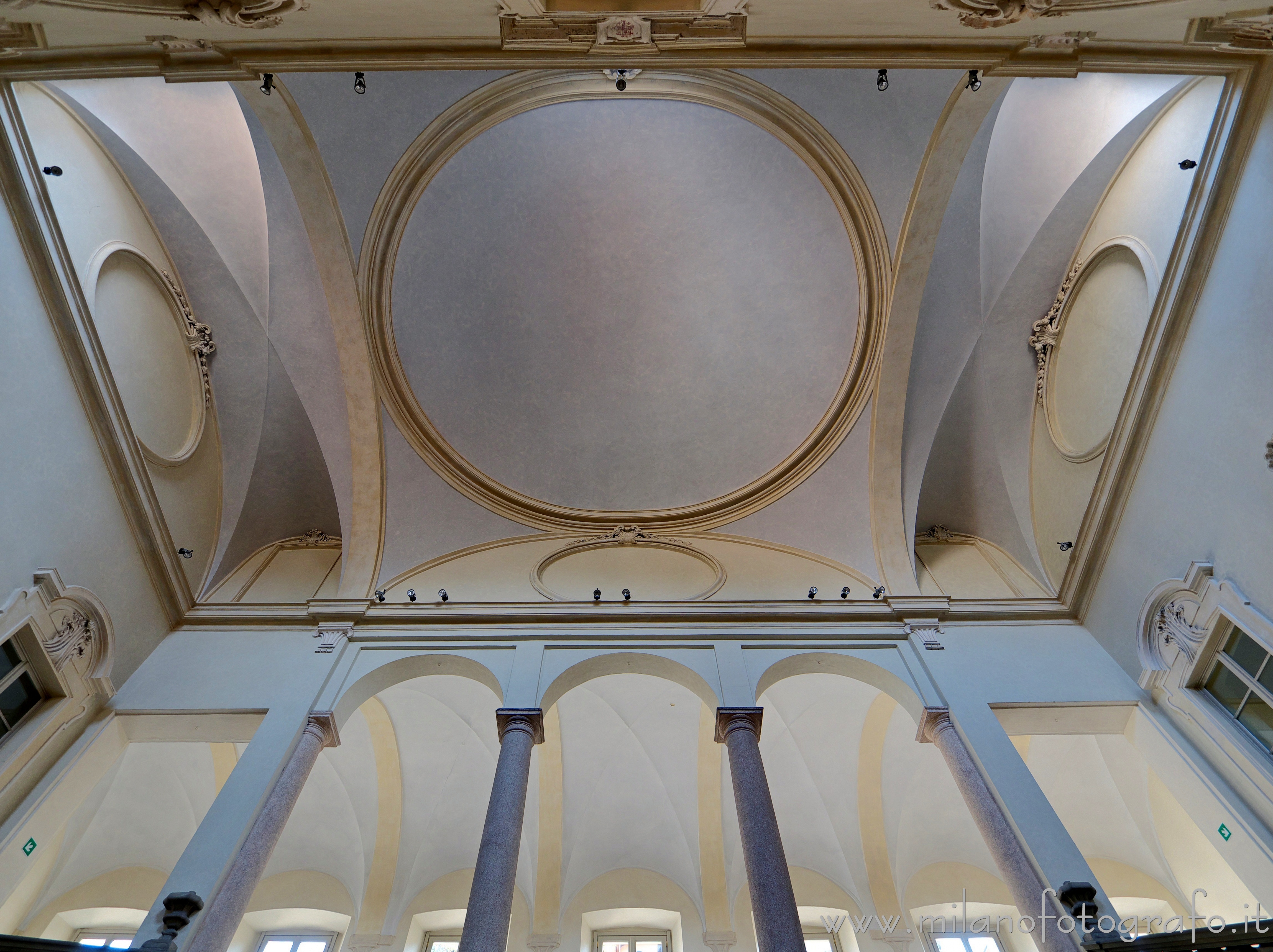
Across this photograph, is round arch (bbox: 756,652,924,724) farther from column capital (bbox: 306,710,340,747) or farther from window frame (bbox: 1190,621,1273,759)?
column capital (bbox: 306,710,340,747)

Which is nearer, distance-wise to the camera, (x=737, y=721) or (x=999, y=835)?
(x=999, y=835)

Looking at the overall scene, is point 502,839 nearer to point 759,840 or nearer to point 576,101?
point 759,840

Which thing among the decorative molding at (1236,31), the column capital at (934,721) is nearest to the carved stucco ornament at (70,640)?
the column capital at (934,721)

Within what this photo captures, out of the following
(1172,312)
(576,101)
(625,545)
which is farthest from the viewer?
(625,545)

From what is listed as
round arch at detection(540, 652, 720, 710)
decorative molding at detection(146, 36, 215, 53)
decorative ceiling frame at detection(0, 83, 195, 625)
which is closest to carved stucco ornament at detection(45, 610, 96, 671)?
decorative ceiling frame at detection(0, 83, 195, 625)

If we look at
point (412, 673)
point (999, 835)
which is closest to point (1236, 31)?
point (999, 835)

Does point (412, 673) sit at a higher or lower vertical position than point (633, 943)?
higher

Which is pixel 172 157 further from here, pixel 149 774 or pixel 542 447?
pixel 149 774

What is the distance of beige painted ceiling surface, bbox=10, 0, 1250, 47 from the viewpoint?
518cm

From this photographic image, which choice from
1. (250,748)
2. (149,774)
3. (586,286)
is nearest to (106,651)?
(250,748)

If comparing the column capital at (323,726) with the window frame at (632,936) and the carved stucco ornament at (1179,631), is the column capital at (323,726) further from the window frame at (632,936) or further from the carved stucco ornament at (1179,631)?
the carved stucco ornament at (1179,631)

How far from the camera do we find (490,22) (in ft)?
17.7

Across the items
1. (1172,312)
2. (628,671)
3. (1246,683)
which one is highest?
(1172,312)

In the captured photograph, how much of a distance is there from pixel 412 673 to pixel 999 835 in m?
6.79
